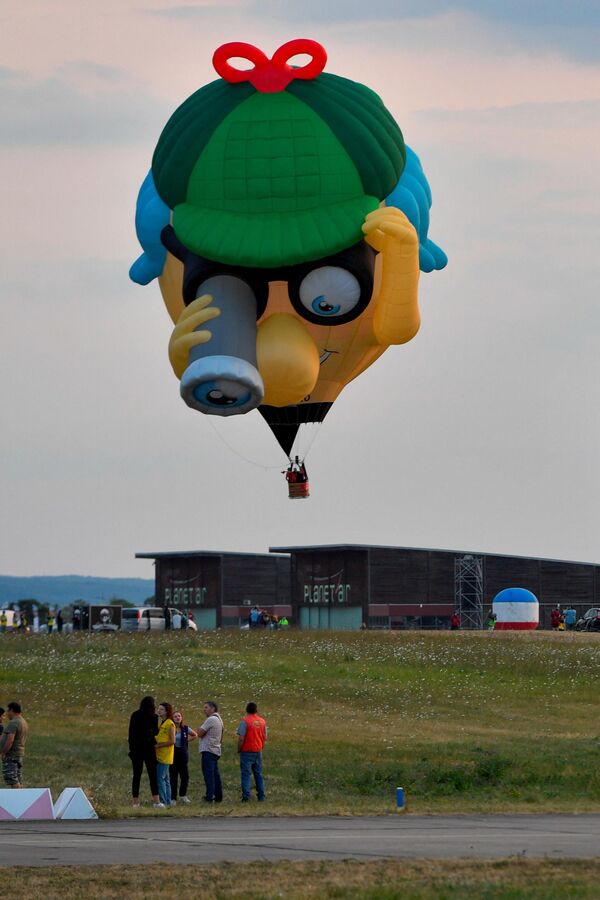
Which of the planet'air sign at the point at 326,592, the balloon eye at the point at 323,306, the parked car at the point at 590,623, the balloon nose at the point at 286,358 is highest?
the balloon eye at the point at 323,306

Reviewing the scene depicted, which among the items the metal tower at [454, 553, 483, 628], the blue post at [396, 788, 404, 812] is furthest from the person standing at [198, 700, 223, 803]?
the metal tower at [454, 553, 483, 628]

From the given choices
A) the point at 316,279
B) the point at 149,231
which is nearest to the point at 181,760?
the point at 316,279

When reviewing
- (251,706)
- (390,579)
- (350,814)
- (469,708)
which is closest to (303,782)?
(251,706)

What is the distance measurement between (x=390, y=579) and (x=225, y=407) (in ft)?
233

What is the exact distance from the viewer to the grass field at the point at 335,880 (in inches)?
604

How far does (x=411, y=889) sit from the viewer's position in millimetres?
15641

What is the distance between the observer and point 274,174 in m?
24.3

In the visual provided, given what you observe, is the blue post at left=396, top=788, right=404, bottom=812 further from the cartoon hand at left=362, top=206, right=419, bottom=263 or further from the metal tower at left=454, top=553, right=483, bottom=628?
the metal tower at left=454, top=553, right=483, bottom=628

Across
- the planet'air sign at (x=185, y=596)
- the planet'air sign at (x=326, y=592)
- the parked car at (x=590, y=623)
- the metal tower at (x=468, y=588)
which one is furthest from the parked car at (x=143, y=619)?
the planet'air sign at (x=185, y=596)

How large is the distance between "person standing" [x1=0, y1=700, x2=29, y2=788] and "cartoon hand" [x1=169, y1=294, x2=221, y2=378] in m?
6.76

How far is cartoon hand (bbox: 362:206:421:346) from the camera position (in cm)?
2416

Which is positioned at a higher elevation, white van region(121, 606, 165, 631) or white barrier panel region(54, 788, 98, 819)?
white van region(121, 606, 165, 631)

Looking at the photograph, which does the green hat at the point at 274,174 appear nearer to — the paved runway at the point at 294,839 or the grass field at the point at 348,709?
→ the paved runway at the point at 294,839

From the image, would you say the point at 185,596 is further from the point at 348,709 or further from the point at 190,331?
the point at 190,331
